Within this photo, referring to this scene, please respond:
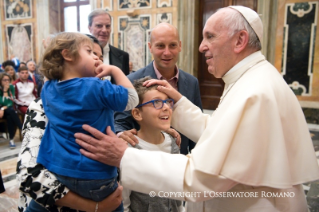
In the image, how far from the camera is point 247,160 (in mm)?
1262

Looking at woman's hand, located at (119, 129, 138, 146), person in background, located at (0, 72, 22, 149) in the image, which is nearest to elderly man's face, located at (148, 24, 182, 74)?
woman's hand, located at (119, 129, 138, 146)

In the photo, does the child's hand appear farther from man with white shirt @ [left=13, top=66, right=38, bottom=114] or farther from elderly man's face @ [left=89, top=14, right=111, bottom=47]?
man with white shirt @ [left=13, top=66, right=38, bottom=114]

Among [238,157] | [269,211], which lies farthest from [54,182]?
[269,211]

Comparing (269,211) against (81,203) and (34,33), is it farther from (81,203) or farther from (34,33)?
(34,33)

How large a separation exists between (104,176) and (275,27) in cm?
680

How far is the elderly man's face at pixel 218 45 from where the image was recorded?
1572 mm

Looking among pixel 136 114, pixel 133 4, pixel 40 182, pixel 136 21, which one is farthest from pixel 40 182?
pixel 133 4

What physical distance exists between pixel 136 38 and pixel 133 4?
1.02 metres

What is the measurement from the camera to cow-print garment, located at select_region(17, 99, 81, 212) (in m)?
1.26

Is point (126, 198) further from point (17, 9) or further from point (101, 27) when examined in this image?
point (17, 9)

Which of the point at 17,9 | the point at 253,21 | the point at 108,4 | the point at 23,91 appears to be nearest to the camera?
the point at 253,21

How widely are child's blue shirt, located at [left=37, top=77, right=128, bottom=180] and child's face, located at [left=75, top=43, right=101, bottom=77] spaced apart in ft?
0.34

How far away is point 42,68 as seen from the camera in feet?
4.56

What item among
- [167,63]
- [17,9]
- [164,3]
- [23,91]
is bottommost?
[23,91]
